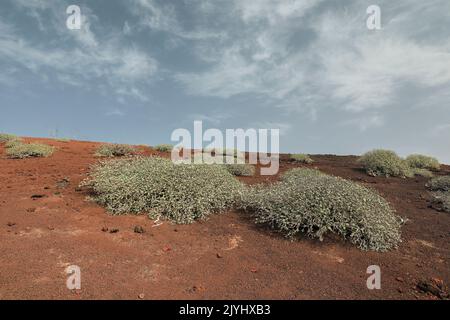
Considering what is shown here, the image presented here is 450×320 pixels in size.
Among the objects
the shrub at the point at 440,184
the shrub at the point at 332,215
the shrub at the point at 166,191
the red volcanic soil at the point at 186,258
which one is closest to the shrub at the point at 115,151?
the shrub at the point at 166,191

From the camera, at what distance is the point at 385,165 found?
12.5 meters

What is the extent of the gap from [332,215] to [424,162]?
10.2 metres

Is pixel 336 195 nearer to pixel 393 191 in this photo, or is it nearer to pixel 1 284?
pixel 393 191

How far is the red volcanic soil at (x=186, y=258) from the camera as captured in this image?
4695 mm

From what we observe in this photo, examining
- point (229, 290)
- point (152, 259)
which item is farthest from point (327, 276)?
point (152, 259)

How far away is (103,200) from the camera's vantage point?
24.5 feet

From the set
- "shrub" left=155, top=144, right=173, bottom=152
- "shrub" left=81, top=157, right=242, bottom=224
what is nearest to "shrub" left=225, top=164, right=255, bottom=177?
"shrub" left=81, top=157, right=242, bottom=224

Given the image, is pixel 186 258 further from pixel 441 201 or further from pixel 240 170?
pixel 441 201

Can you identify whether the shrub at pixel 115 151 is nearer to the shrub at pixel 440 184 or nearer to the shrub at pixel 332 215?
the shrub at pixel 332 215

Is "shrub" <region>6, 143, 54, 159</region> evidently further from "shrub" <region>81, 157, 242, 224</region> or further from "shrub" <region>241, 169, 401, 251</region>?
"shrub" <region>241, 169, 401, 251</region>

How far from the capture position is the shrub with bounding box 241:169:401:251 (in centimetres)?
636

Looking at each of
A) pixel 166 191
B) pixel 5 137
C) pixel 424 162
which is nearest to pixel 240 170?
pixel 166 191

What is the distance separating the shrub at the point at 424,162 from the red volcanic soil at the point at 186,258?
7.25 metres
